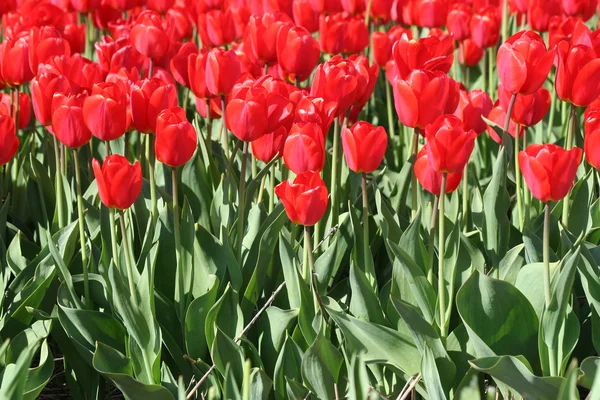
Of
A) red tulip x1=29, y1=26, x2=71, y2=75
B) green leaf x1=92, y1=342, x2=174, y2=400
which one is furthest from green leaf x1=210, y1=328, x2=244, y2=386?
red tulip x1=29, y1=26, x2=71, y2=75

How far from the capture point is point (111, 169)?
5.74ft

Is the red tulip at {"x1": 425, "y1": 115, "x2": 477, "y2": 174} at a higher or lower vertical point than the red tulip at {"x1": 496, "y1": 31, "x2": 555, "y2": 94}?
lower

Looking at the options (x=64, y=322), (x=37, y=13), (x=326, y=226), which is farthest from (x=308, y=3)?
(x=64, y=322)

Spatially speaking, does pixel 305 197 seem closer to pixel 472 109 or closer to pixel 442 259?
pixel 442 259

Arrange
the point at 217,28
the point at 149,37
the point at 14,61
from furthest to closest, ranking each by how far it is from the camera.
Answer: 1. the point at 217,28
2. the point at 149,37
3. the point at 14,61

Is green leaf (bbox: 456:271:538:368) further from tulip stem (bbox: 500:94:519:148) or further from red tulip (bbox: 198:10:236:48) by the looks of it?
red tulip (bbox: 198:10:236:48)

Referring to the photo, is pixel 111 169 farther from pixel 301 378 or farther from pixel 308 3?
pixel 308 3

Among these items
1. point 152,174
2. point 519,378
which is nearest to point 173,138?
point 152,174

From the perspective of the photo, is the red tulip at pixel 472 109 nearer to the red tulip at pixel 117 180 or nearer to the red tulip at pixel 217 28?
the red tulip at pixel 117 180

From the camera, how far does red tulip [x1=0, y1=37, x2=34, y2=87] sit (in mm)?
2484

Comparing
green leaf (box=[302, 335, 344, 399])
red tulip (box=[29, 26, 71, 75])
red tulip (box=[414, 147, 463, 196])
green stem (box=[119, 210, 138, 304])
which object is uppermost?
red tulip (box=[29, 26, 71, 75])

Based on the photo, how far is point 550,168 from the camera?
166 centimetres

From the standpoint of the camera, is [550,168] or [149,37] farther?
[149,37]

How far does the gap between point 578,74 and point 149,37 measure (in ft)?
4.18
